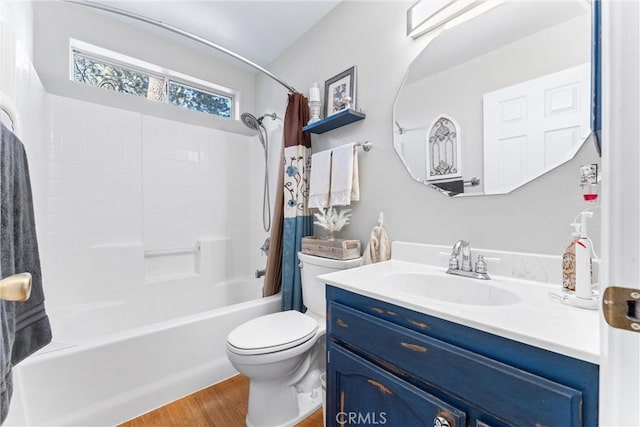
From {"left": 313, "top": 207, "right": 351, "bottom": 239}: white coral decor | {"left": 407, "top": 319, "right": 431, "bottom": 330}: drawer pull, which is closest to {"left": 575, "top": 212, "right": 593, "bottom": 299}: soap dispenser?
{"left": 407, "top": 319, "right": 431, "bottom": 330}: drawer pull

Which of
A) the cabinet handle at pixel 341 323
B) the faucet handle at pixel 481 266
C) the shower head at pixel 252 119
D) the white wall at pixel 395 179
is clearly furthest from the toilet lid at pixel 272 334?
the shower head at pixel 252 119

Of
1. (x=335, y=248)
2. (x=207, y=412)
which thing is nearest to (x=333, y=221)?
(x=335, y=248)

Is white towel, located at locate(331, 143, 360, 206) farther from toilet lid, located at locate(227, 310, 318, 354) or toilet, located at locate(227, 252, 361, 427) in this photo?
toilet lid, located at locate(227, 310, 318, 354)

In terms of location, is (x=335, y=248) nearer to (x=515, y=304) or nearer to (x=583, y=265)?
(x=515, y=304)

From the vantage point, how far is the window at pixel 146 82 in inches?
78.0

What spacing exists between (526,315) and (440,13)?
1.30 metres

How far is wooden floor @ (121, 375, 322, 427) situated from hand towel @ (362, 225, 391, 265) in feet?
2.83

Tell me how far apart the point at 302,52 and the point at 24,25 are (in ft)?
5.18

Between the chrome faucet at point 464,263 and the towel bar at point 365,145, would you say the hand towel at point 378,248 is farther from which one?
the towel bar at point 365,145

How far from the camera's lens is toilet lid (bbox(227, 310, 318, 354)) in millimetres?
1205

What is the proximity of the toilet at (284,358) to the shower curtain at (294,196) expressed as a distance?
245 mm

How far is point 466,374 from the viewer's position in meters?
0.67

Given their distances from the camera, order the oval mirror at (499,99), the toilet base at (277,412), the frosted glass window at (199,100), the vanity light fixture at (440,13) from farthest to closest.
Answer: the frosted glass window at (199,100), the toilet base at (277,412), the vanity light fixture at (440,13), the oval mirror at (499,99)

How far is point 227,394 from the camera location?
61.6 inches
